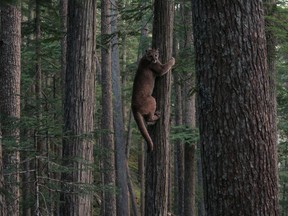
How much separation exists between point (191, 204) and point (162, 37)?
11974 mm

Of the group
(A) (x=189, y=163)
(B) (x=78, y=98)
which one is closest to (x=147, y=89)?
(B) (x=78, y=98)

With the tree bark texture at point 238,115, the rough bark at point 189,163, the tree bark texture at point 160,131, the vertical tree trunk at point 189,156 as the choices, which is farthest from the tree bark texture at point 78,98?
the rough bark at point 189,163

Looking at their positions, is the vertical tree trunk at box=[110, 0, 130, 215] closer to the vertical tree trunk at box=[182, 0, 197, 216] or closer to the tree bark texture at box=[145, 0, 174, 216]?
the vertical tree trunk at box=[182, 0, 197, 216]

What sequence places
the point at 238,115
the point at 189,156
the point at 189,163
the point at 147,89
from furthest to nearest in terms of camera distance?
the point at 189,163 → the point at 189,156 → the point at 147,89 → the point at 238,115

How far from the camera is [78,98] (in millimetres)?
8031

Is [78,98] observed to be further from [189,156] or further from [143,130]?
[189,156]

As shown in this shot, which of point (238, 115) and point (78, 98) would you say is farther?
point (78, 98)

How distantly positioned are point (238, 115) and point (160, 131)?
3.92 metres

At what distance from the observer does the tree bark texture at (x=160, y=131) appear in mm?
7453

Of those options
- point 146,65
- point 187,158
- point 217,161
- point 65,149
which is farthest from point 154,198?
point 187,158

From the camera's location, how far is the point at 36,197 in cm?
684

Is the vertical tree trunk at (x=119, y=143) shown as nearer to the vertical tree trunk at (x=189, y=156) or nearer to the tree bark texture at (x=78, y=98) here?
the vertical tree trunk at (x=189, y=156)

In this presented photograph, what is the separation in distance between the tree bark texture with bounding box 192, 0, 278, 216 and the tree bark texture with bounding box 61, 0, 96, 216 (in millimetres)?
4440

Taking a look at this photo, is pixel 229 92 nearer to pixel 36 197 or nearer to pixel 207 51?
pixel 207 51
